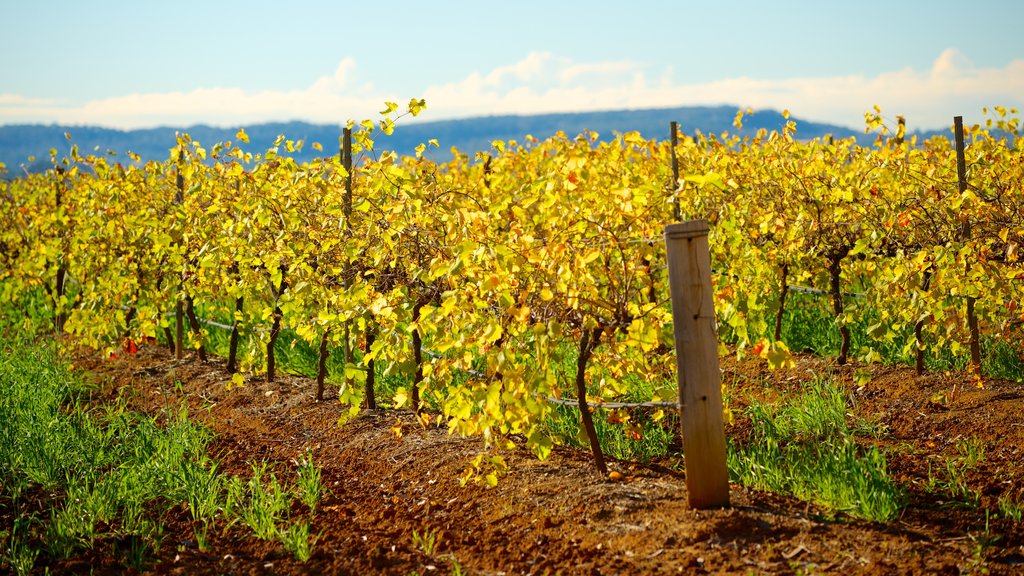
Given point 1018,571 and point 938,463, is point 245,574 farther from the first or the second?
point 938,463

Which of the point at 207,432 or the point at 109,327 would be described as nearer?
the point at 207,432

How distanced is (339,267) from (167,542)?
6.15ft

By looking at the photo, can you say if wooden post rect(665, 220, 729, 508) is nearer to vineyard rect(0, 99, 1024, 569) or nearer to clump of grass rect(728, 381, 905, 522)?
vineyard rect(0, 99, 1024, 569)

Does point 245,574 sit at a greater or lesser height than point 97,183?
lesser

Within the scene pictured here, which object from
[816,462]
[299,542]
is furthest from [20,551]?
[816,462]

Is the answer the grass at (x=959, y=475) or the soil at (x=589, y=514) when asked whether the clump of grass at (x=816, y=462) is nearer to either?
the soil at (x=589, y=514)

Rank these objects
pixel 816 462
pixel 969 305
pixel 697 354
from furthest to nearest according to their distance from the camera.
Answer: pixel 969 305 < pixel 816 462 < pixel 697 354

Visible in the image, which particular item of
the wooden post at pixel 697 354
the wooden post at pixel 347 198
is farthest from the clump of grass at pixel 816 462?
the wooden post at pixel 347 198

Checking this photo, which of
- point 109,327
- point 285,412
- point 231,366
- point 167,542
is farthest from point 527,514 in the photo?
point 109,327

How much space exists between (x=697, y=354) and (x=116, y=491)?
258 cm

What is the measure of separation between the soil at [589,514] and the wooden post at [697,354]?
20 cm

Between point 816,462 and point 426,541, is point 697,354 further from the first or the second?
point 426,541

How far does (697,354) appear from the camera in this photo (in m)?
3.28

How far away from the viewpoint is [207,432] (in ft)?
16.6
